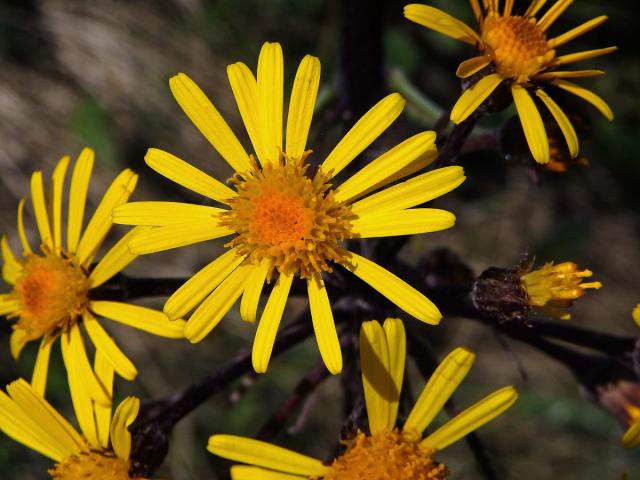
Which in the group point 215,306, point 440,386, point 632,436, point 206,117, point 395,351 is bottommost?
point 632,436

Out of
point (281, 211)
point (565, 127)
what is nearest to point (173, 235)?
point (281, 211)

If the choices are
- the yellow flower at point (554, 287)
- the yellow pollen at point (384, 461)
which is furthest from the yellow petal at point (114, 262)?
the yellow flower at point (554, 287)

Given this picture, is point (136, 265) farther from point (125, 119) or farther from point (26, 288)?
point (26, 288)

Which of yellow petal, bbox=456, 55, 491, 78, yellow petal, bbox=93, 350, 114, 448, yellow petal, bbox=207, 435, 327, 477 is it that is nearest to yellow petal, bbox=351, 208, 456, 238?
yellow petal, bbox=456, 55, 491, 78

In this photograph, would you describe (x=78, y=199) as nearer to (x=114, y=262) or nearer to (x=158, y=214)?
(x=114, y=262)

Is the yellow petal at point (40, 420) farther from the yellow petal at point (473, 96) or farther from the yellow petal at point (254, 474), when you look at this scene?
the yellow petal at point (473, 96)

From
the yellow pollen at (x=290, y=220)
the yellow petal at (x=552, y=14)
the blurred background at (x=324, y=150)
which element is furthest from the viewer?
the blurred background at (x=324, y=150)
